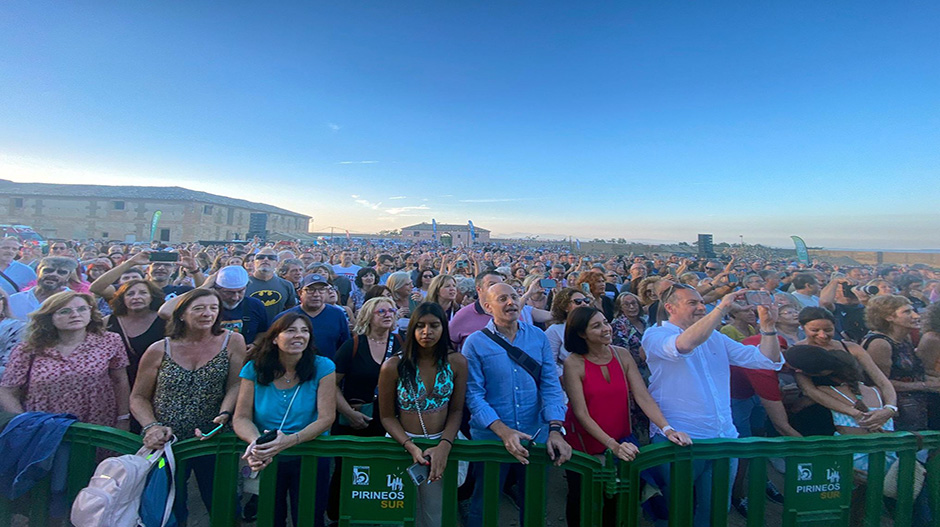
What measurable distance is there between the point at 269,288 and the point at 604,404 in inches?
164

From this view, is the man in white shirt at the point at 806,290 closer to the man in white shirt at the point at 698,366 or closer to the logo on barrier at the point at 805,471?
the man in white shirt at the point at 698,366

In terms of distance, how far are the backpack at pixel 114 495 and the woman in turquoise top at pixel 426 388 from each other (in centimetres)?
121

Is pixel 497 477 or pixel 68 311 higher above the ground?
pixel 68 311

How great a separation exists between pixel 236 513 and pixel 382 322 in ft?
4.75

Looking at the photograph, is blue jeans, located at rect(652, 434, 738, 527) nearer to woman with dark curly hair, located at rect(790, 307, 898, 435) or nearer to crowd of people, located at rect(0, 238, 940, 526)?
crowd of people, located at rect(0, 238, 940, 526)

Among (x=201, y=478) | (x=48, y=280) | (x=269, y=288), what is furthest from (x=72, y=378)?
(x=269, y=288)

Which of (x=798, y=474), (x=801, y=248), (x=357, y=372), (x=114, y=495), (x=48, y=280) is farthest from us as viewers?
(x=801, y=248)

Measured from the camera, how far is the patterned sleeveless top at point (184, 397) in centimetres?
239

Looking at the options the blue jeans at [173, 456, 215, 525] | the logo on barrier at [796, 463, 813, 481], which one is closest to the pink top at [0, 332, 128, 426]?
the blue jeans at [173, 456, 215, 525]

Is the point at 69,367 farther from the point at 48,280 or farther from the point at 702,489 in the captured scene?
the point at 702,489

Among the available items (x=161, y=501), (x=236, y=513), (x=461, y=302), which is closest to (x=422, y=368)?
(x=236, y=513)

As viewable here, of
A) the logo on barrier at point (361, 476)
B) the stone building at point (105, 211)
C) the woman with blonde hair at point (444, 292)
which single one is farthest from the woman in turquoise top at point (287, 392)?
the stone building at point (105, 211)

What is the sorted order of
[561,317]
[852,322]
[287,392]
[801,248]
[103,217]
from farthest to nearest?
1. [103,217]
2. [801,248]
3. [852,322]
4. [561,317]
5. [287,392]

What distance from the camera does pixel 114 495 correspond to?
1715mm
